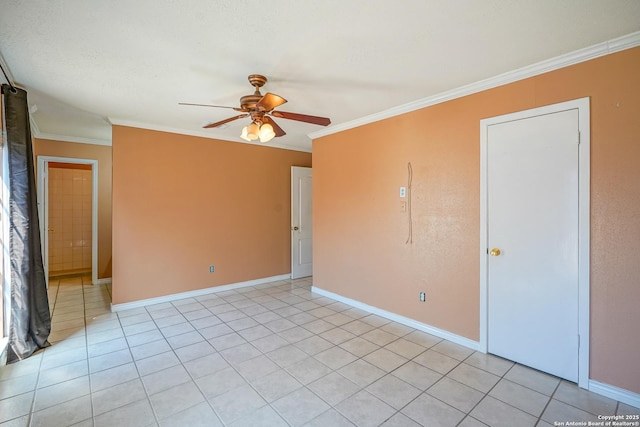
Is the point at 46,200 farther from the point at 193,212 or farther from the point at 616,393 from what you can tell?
the point at 616,393

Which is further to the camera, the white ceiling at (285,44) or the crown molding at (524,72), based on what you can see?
the crown molding at (524,72)

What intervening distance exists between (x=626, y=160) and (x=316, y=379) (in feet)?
9.32

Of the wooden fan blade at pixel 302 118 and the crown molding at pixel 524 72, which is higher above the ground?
the crown molding at pixel 524 72

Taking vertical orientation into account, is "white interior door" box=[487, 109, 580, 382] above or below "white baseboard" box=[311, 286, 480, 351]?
above

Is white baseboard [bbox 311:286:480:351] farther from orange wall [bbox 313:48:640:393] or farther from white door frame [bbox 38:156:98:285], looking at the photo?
white door frame [bbox 38:156:98:285]

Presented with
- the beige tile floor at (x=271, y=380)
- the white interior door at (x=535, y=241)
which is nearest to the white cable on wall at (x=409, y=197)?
the white interior door at (x=535, y=241)

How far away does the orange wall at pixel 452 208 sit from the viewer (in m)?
2.10

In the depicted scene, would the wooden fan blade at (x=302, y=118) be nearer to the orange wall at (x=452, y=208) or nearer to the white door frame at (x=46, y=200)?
the orange wall at (x=452, y=208)

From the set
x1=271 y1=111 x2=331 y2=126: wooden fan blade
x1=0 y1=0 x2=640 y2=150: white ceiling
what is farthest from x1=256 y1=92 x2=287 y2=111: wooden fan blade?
x1=0 y1=0 x2=640 y2=150: white ceiling

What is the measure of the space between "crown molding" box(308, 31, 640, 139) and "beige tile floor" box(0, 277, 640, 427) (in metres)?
2.54

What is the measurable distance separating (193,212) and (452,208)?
373cm

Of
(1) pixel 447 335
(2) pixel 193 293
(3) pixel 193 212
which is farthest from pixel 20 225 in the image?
(1) pixel 447 335

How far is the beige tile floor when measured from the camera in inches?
78.3

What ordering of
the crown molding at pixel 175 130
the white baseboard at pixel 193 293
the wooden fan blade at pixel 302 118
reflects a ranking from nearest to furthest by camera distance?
the wooden fan blade at pixel 302 118 → the crown molding at pixel 175 130 → the white baseboard at pixel 193 293
